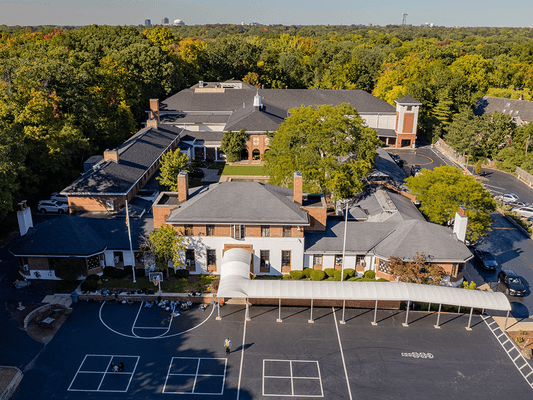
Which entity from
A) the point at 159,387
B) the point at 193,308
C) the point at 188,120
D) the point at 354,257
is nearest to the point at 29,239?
the point at 193,308

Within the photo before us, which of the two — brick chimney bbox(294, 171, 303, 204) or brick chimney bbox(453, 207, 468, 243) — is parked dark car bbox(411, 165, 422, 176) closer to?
brick chimney bbox(453, 207, 468, 243)

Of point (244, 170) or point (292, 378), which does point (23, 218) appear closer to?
point (292, 378)

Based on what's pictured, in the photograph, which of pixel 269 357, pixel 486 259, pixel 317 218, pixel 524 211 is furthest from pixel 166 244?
pixel 524 211

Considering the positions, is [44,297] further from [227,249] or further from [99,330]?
[227,249]

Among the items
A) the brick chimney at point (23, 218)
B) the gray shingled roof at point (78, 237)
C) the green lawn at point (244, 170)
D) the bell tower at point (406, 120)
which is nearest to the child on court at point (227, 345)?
the gray shingled roof at point (78, 237)

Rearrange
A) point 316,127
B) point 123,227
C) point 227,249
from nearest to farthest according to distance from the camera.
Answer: point 227,249 → point 123,227 → point 316,127

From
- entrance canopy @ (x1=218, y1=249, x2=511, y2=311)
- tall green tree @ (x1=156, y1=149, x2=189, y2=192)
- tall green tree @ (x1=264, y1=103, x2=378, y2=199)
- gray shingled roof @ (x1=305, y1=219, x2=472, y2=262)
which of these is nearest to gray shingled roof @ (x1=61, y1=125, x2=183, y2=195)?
tall green tree @ (x1=156, y1=149, x2=189, y2=192)

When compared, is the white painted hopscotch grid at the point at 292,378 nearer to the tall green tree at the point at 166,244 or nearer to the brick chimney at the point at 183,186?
the tall green tree at the point at 166,244
